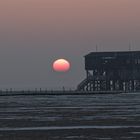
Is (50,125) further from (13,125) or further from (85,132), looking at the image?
(85,132)

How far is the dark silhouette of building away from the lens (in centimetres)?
18251

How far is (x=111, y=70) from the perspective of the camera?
18388 centimetres

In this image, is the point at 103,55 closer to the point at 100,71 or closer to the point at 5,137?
the point at 100,71

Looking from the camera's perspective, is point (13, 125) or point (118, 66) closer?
point (13, 125)

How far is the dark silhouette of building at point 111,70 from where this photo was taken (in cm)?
18251

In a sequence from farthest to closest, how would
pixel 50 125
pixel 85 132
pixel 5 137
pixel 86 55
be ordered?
1. pixel 86 55
2. pixel 50 125
3. pixel 85 132
4. pixel 5 137

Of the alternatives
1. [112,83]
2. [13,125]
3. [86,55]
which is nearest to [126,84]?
[112,83]

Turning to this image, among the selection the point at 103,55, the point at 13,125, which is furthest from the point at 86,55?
the point at 13,125

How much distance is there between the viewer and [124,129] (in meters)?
36.4

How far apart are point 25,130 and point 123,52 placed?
150 meters

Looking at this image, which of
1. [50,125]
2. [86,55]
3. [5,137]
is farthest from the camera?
[86,55]

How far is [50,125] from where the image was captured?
4034 centimetres

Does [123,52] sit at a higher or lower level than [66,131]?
higher

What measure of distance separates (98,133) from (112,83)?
15565 centimetres
